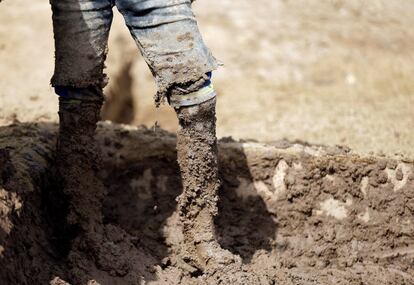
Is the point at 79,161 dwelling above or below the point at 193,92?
below

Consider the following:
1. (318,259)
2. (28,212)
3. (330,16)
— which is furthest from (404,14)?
(28,212)

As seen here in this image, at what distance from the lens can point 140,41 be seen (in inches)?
115

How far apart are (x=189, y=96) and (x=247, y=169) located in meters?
0.93

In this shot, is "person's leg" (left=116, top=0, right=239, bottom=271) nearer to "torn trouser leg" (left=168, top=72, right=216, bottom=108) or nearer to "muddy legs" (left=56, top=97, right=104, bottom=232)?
"torn trouser leg" (left=168, top=72, right=216, bottom=108)

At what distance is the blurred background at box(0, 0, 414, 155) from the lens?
5.14 meters

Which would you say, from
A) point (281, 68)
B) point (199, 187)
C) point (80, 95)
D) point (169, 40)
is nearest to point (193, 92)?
point (169, 40)

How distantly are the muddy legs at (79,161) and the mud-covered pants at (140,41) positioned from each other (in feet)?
0.30

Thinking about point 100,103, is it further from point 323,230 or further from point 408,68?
point 408,68

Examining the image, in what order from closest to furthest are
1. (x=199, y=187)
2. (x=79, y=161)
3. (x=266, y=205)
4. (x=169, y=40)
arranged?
(x=169, y=40), (x=199, y=187), (x=79, y=161), (x=266, y=205)

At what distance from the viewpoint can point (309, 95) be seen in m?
5.72

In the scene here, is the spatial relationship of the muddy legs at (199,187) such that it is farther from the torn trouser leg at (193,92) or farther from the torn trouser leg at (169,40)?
the torn trouser leg at (169,40)

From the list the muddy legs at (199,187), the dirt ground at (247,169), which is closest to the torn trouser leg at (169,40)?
the muddy legs at (199,187)

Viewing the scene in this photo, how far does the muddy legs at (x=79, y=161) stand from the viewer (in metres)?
3.19

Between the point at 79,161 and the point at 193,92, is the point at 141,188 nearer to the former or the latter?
the point at 79,161
